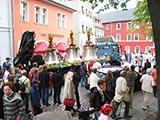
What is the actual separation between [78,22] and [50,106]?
34.6m

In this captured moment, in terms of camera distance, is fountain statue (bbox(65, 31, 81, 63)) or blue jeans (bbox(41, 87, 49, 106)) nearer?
blue jeans (bbox(41, 87, 49, 106))

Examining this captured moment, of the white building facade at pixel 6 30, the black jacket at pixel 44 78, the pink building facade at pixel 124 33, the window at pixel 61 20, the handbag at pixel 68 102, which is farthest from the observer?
the pink building facade at pixel 124 33

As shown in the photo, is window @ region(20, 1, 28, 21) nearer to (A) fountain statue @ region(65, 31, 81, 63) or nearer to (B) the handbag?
(A) fountain statue @ region(65, 31, 81, 63)

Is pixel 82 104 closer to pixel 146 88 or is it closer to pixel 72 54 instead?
pixel 146 88

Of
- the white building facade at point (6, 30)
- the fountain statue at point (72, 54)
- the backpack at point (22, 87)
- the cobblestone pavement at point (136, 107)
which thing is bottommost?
the cobblestone pavement at point (136, 107)

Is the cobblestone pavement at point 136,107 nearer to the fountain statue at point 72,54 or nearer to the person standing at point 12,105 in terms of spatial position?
the person standing at point 12,105

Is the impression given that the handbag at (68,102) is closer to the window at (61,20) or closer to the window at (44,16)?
the window at (44,16)

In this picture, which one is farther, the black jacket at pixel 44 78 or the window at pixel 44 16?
the window at pixel 44 16

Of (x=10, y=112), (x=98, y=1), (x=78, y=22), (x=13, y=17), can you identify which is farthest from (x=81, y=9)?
(x=10, y=112)

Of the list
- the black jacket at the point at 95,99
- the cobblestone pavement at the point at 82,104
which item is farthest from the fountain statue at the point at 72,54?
the black jacket at the point at 95,99

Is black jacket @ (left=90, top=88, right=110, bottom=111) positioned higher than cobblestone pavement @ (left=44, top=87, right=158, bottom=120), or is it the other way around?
black jacket @ (left=90, top=88, right=110, bottom=111)

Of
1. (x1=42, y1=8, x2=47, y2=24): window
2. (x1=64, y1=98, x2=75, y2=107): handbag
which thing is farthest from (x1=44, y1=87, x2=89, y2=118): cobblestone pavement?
(x1=42, y1=8, x2=47, y2=24): window

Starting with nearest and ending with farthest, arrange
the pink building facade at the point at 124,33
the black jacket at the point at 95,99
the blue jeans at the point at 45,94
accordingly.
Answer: the black jacket at the point at 95,99
the blue jeans at the point at 45,94
the pink building facade at the point at 124,33

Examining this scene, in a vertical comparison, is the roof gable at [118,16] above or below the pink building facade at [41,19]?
above
